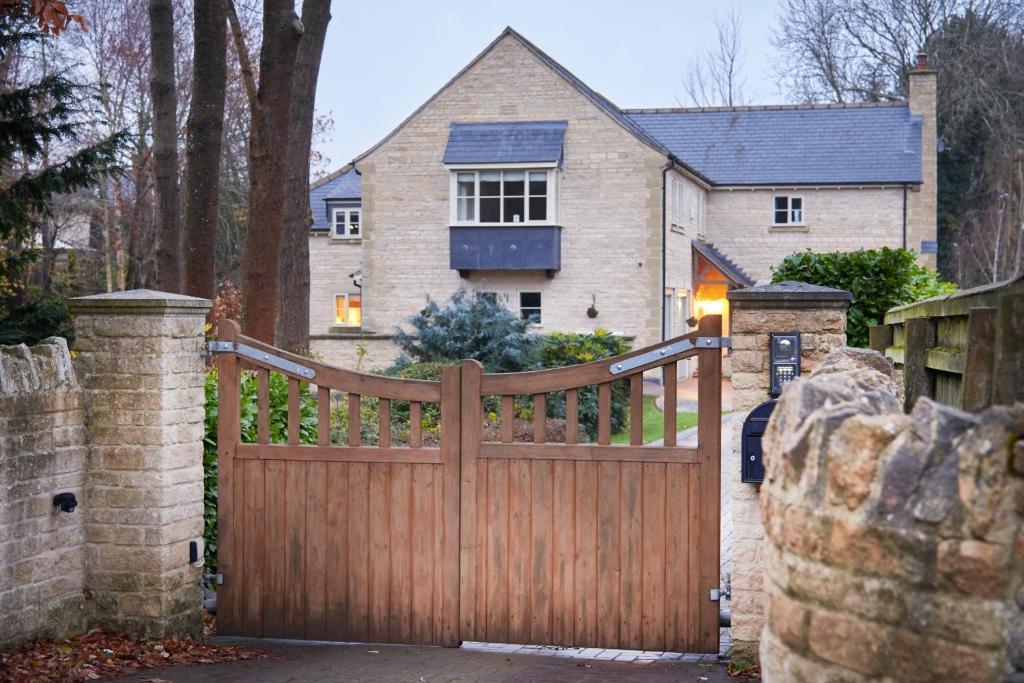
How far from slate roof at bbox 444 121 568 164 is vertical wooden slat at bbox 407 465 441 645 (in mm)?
25666

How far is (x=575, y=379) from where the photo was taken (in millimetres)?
7461

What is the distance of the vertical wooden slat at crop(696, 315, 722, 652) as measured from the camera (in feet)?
23.8

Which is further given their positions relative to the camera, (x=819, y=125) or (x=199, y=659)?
(x=819, y=125)

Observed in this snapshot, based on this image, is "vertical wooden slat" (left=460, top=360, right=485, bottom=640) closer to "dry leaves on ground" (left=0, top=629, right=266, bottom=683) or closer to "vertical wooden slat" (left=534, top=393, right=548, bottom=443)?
"vertical wooden slat" (left=534, top=393, right=548, bottom=443)

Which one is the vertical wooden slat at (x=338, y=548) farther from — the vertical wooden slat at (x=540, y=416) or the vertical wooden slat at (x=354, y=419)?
the vertical wooden slat at (x=540, y=416)

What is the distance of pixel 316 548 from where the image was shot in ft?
25.8

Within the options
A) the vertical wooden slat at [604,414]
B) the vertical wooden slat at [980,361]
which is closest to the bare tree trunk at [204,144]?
the vertical wooden slat at [604,414]

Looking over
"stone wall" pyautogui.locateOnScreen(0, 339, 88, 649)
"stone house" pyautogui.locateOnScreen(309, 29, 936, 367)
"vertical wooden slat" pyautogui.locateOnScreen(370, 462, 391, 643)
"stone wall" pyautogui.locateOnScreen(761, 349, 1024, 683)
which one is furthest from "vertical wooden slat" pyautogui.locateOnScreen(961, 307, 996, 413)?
"stone house" pyautogui.locateOnScreen(309, 29, 936, 367)

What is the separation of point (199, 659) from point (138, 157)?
29549 mm

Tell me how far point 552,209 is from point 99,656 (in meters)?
26.6

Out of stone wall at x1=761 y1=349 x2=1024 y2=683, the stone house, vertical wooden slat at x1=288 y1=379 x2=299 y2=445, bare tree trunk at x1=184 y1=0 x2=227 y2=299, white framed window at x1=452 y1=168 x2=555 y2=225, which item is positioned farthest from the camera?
white framed window at x1=452 y1=168 x2=555 y2=225

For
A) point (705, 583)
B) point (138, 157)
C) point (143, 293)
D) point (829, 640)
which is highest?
point (138, 157)

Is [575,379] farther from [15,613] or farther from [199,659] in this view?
[15,613]

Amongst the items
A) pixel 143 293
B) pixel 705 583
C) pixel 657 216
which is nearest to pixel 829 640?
pixel 705 583
